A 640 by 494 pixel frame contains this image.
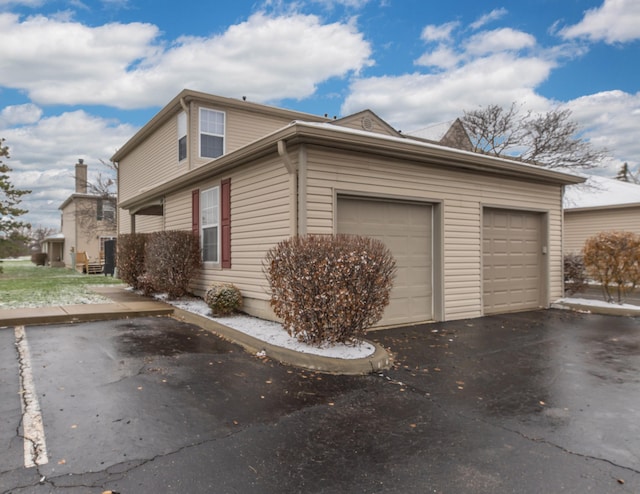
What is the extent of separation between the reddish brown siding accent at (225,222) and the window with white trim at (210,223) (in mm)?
243

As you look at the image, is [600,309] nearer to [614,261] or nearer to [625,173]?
[614,261]

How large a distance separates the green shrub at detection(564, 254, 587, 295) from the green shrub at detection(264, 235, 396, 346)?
7.30 meters

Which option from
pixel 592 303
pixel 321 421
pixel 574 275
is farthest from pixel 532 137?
pixel 321 421

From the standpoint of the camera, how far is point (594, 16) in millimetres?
12188

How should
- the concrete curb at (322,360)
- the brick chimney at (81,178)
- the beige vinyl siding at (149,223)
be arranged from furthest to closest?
the brick chimney at (81,178) < the beige vinyl siding at (149,223) < the concrete curb at (322,360)

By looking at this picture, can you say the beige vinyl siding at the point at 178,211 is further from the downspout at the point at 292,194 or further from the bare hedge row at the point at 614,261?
the bare hedge row at the point at 614,261

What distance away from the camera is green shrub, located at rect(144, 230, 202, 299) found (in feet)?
28.9

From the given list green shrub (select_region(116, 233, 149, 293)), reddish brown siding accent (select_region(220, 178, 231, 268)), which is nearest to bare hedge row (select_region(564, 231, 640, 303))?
reddish brown siding accent (select_region(220, 178, 231, 268))

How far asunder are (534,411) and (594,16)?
13.7 metres

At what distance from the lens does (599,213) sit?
1650cm

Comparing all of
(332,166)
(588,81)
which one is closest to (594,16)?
(588,81)

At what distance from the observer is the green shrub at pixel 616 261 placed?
29.0ft

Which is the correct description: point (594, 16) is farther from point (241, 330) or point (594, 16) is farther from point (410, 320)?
point (241, 330)

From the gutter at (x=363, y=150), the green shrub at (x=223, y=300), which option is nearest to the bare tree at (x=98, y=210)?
the gutter at (x=363, y=150)
